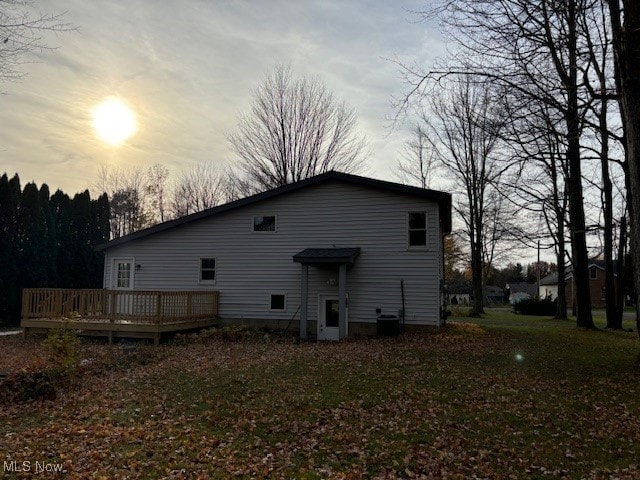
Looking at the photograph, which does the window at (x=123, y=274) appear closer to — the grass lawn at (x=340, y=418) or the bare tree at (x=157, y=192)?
the grass lawn at (x=340, y=418)

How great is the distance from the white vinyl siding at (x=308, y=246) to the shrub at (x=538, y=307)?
22881mm

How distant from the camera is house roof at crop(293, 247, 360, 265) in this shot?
14984 millimetres

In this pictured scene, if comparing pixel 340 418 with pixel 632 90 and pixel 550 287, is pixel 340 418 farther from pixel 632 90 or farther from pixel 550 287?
pixel 550 287

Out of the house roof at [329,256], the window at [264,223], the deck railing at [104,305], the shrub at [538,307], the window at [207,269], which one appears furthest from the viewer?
the shrub at [538,307]

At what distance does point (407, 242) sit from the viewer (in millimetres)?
15742

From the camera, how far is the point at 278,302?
17.0m

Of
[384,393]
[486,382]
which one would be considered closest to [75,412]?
[384,393]

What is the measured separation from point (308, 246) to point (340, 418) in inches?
421

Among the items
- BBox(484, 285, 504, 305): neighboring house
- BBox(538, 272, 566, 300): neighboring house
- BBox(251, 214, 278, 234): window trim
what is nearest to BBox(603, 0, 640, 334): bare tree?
BBox(251, 214, 278, 234): window trim

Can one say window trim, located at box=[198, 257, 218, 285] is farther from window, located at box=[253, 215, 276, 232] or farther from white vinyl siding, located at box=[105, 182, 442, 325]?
window, located at box=[253, 215, 276, 232]

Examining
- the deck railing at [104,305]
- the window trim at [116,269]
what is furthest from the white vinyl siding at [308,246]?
the deck railing at [104,305]

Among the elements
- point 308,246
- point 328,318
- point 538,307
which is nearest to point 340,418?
point 328,318

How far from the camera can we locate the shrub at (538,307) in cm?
3459

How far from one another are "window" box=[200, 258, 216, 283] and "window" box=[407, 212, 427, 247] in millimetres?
7916
